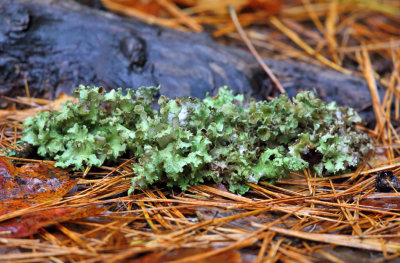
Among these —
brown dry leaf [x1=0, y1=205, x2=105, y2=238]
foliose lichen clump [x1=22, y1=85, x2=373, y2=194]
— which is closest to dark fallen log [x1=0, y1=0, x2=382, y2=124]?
foliose lichen clump [x1=22, y1=85, x2=373, y2=194]

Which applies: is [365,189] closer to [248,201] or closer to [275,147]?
[275,147]

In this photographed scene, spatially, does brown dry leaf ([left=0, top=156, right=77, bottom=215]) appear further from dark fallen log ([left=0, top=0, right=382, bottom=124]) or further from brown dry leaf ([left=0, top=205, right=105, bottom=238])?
dark fallen log ([left=0, top=0, right=382, bottom=124])

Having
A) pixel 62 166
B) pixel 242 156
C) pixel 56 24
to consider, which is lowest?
pixel 62 166

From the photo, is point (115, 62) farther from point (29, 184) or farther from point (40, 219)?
point (40, 219)

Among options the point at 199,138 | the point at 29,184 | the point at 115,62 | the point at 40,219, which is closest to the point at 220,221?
the point at 199,138

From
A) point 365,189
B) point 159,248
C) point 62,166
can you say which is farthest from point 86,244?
point 365,189

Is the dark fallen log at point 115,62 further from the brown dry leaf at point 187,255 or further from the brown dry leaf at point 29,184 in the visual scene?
the brown dry leaf at point 187,255
